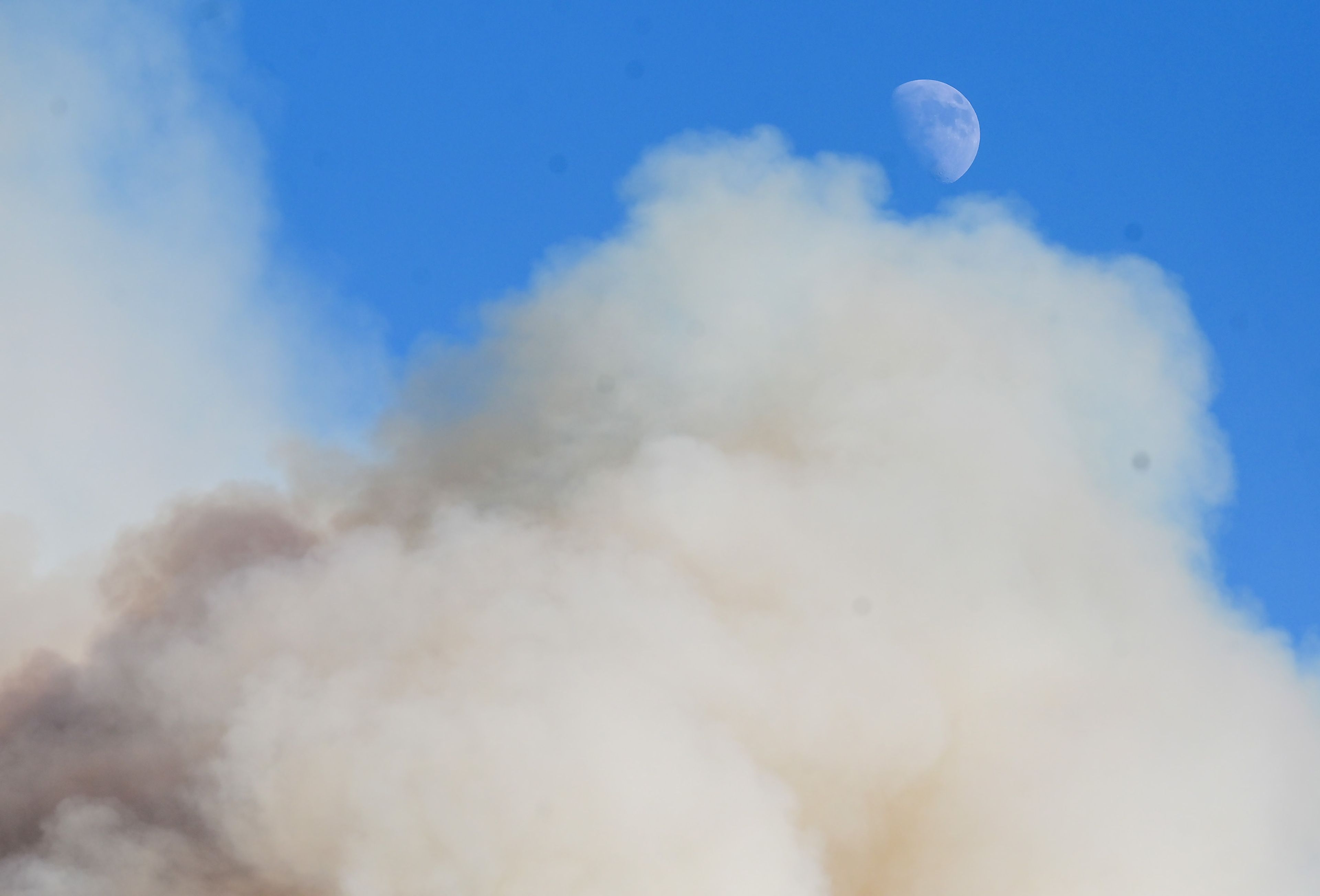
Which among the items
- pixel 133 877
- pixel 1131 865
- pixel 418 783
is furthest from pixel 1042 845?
pixel 133 877

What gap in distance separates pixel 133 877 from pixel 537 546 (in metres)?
15.3

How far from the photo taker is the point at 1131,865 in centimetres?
4509

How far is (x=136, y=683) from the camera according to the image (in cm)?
4394

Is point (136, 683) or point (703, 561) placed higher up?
point (703, 561)

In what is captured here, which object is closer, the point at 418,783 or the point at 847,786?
the point at 418,783

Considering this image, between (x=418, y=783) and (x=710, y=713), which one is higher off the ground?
(x=710, y=713)

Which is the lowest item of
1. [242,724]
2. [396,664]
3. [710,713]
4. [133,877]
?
[133,877]

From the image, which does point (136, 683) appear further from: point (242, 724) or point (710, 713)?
point (710, 713)

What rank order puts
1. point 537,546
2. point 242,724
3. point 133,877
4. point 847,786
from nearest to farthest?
point 133,877 < point 242,724 < point 847,786 < point 537,546

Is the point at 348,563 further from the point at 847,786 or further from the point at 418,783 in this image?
the point at 847,786

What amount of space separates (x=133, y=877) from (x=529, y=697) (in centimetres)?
1097

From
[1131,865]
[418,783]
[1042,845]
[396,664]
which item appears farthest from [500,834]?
[1131,865]

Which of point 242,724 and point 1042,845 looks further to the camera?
point 1042,845

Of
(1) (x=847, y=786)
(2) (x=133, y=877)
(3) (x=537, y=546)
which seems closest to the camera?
(2) (x=133, y=877)
